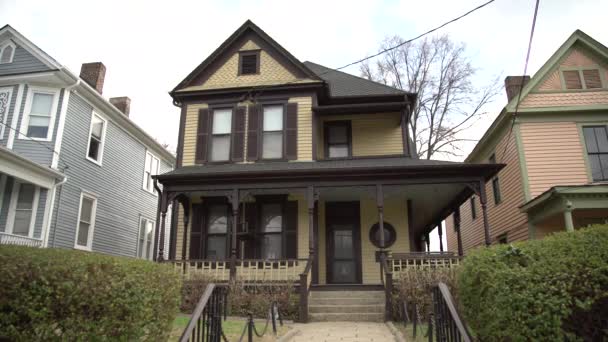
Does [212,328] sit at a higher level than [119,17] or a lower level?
lower

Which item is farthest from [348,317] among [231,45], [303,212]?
[231,45]

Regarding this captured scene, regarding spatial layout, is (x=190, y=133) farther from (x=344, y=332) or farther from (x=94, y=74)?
(x=344, y=332)

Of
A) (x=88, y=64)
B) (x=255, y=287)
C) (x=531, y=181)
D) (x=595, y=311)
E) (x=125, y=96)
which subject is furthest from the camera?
(x=125, y=96)

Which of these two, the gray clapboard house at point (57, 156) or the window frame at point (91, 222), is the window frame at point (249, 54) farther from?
the window frame at point (91, 222)

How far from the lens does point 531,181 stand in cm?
1482

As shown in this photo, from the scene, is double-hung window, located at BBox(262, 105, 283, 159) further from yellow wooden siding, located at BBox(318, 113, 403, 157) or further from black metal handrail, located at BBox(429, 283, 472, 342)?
black metal handrail, located at BBox(429, 283, 472, 342)

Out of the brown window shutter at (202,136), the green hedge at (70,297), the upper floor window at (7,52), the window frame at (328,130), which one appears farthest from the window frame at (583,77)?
the upper floor window at (7,52)

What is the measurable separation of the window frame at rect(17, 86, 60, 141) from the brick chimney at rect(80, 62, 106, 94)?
9.39 feet

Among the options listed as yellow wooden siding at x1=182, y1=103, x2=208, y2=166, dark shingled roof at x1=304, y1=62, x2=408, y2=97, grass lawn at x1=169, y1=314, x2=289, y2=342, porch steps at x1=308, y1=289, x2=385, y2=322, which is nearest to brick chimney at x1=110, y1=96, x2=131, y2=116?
yellow wooden siding at x1=182, y1=103, x2=208, y2=166

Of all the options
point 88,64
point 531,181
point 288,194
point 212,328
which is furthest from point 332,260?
point 88,64

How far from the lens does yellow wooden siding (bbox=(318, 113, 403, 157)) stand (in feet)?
49.3

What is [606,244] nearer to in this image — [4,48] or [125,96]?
[4,48]

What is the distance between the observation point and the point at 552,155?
1497 cm

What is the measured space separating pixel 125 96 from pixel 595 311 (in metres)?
19.8
